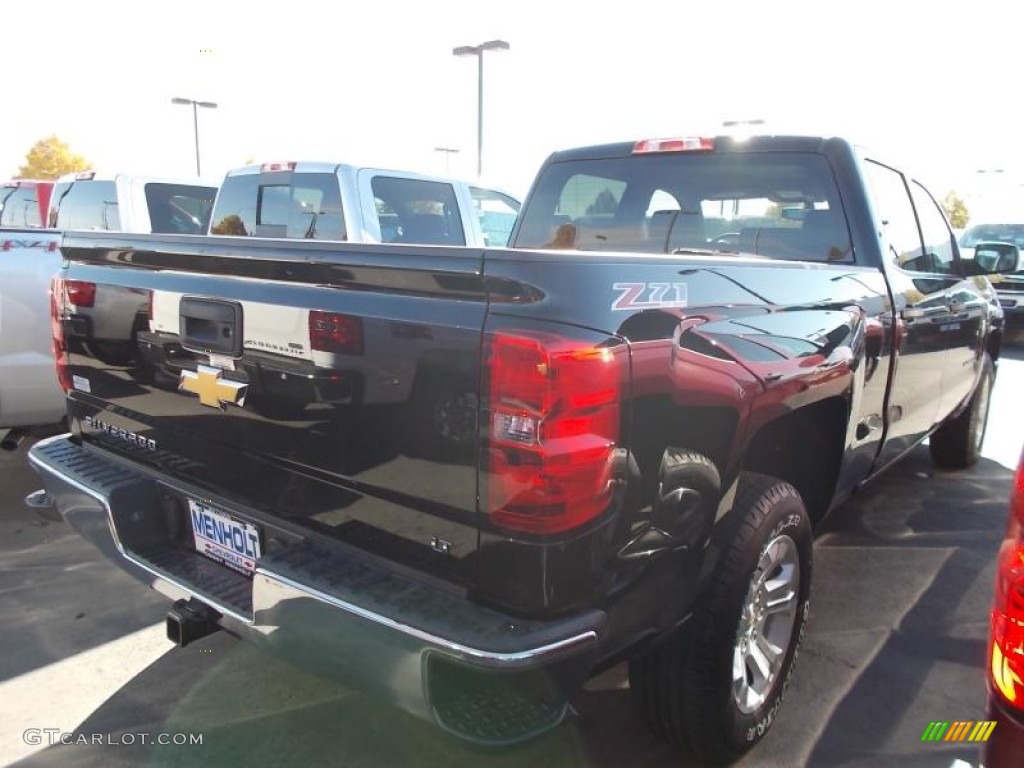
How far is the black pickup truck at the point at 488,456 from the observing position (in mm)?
1784

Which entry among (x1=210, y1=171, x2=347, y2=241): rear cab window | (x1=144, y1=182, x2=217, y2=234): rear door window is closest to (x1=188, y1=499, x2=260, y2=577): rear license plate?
(x1=210, y1=171, x2=347, y2=241): rear cab window

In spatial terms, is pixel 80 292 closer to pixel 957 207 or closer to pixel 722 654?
pixel 722 654

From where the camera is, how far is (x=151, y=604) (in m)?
3.59

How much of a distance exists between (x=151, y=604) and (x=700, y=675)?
8.40 feet

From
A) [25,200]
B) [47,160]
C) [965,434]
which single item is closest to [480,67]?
[25,200]

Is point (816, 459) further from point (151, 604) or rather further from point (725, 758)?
point (151, 604)

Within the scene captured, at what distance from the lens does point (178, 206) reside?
336 inches

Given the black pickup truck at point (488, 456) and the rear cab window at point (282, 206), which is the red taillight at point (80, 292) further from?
the rear cab window at point (282, 206)

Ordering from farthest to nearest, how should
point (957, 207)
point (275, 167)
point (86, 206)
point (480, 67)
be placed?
point (957, 207) → point (480, 67) → point (86, 206) → point (275, 167)

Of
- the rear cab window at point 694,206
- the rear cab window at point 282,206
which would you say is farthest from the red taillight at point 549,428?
the rear cab window at point 282,206

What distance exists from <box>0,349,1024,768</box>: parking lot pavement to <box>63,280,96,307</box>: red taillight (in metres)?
1.43

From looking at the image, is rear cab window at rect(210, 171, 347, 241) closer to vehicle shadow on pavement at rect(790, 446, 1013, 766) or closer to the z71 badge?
vehicle shadow on pavement at rect(790, 446, 1013, 766)

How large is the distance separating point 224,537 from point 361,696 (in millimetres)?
915

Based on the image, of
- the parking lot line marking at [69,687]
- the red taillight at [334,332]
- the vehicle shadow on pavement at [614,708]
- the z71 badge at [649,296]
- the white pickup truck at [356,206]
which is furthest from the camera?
the white pickup truck at [356,206]
